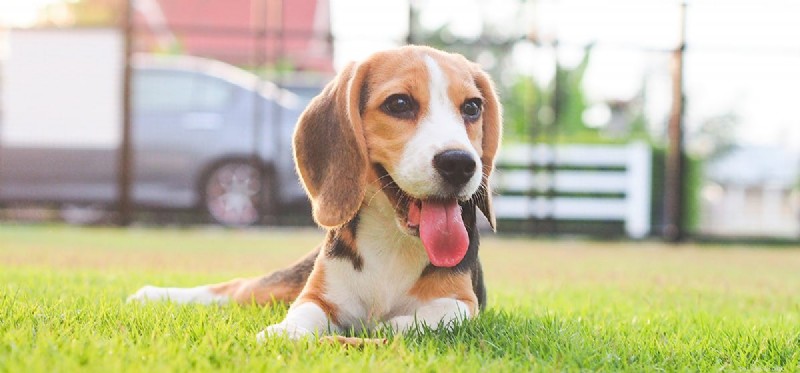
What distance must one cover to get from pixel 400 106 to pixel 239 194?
30.0 feet

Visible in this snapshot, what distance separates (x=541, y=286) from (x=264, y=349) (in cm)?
340

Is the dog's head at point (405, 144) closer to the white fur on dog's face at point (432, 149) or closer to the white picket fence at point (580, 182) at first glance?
the white fur on dog's face at point (432, 149)

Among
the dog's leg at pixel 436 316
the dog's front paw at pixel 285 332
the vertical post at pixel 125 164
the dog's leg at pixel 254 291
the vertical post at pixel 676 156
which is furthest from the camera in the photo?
the vertical post at pixel 676 156

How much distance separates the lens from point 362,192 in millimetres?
3324

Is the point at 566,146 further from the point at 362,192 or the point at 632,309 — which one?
the point at 362,192

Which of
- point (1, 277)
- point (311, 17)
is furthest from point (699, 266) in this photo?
point (311, 17)

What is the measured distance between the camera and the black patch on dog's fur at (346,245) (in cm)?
340

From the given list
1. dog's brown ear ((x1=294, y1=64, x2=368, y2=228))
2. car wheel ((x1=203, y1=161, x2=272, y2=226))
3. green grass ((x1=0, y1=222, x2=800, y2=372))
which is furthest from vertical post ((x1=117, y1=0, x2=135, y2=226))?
dog's brown ear ((x1=294, y1=64, x2=368, y2=228))

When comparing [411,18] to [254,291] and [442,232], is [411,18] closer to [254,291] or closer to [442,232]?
[254,291]

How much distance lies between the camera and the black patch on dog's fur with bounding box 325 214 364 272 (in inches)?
134

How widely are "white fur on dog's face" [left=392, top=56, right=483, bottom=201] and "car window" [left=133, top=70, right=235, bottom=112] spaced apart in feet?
28.7

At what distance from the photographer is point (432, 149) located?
9.99ft

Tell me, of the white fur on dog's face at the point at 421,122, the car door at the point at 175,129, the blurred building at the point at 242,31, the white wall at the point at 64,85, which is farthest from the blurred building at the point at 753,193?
the white fur on dog's face at the point at 421,122

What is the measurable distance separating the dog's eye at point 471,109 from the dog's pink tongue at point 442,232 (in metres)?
0.42
